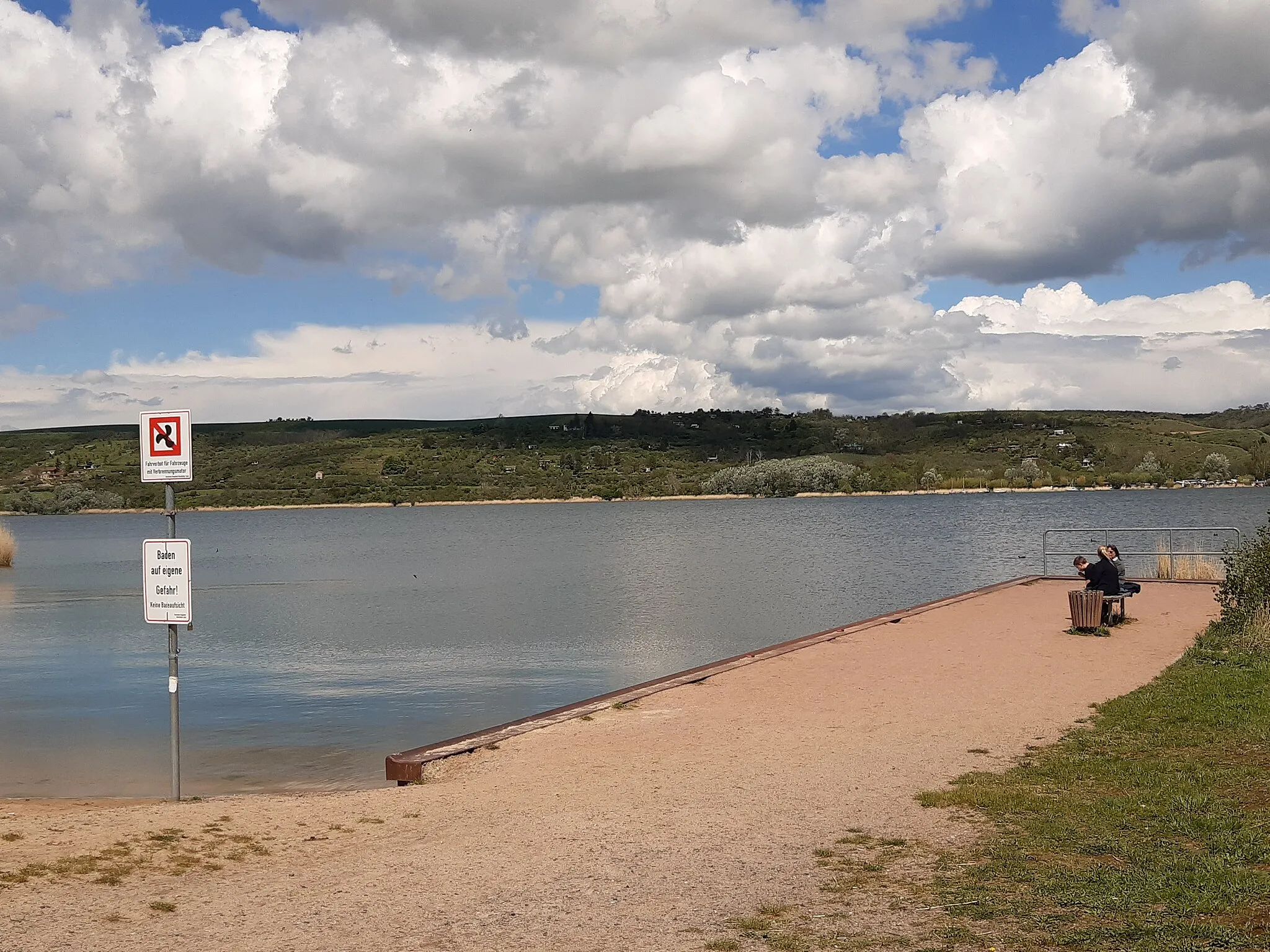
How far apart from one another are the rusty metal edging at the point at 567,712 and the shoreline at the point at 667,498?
325 feet

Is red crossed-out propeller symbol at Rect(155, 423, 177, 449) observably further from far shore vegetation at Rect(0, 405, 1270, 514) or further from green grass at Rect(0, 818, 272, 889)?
far shore vegetation at Rect(0, 405, 1270, 514)

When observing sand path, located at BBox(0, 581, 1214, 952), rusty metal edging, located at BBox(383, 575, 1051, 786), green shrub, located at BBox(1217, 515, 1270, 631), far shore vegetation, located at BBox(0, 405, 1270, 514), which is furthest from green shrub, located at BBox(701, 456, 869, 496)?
sand path, located at BBox(0, 581, 1214, 952)

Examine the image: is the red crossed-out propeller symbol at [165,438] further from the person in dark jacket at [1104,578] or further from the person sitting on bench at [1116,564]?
the person sitting on bench at [1116,564]

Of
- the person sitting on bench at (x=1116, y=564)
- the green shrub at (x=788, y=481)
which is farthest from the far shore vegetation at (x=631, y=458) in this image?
the person sitting on bench at (x=1116, y=564)

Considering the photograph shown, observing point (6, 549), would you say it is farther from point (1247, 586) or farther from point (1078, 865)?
point (1078, 865)

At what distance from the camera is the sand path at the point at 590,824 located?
5.75 meters

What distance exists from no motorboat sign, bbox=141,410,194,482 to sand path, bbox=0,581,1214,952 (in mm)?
2516

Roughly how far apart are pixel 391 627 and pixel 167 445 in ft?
58.6

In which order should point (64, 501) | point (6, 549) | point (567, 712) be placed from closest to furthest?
point (567, 712), point (6, 549), point (64, 501)

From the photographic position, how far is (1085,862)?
20.3 feet

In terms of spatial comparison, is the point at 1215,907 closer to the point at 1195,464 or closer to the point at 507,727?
the point at 507,727

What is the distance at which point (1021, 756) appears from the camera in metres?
9.02

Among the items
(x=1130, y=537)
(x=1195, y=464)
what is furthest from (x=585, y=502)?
(x=1130, y=537)

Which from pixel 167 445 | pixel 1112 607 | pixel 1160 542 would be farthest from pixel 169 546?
pixel 1160 542
